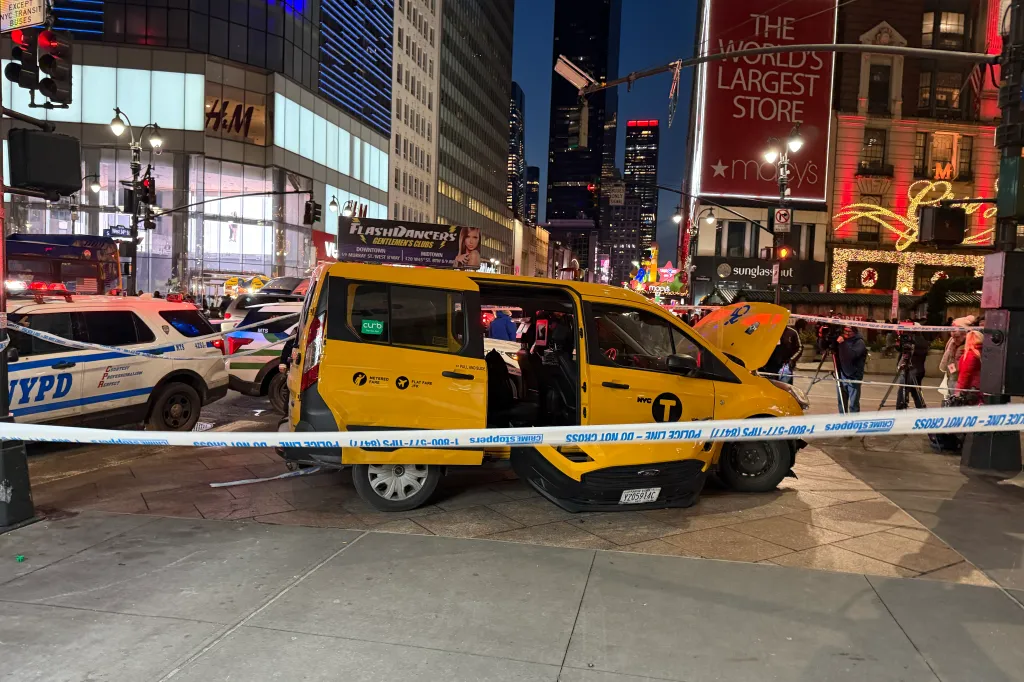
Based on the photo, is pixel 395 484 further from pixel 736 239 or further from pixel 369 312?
pixel 736 239

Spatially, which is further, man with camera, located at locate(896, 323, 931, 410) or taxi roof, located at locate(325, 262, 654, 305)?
man with camera, located at locate(896, 323, 931, 410)

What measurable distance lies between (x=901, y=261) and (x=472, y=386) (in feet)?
124

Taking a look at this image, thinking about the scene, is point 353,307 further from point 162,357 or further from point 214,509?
point 162,357

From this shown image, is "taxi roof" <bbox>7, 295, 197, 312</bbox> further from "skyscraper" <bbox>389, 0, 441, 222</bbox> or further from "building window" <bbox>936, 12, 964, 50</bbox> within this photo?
"skyscraper" <bbox>389, 0, 441, 222</bbox>

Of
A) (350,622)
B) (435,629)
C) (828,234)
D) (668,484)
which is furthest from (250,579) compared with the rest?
(828,234)

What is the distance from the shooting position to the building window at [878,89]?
37.6 meters

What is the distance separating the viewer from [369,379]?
5.73 metres

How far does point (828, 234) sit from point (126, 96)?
43663 millimetres

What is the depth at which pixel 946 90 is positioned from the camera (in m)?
37.1

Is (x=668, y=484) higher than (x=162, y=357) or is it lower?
lower

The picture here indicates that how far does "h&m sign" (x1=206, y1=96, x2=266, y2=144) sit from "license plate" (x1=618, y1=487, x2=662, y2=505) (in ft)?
153

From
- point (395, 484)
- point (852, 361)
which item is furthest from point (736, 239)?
point (395, 484)

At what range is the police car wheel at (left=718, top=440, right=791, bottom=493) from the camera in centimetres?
703

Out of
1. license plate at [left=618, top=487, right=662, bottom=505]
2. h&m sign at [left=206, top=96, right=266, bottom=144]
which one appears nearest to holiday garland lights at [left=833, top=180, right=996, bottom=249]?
license plate at [left=618, top=487, right=662, bottom=505]
